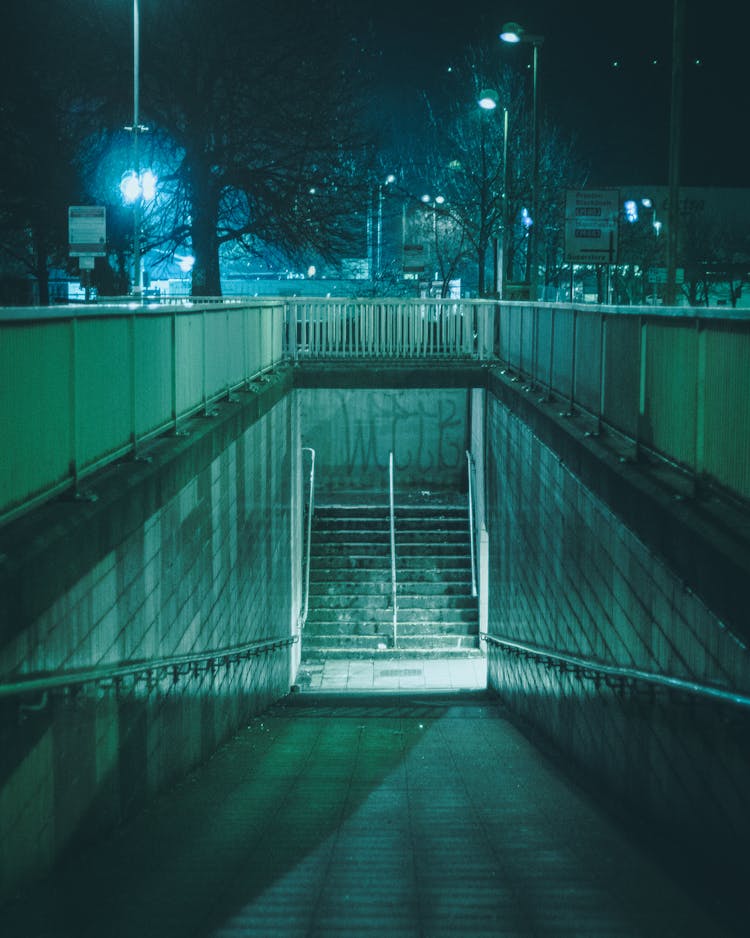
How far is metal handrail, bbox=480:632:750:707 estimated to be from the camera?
17.7ft

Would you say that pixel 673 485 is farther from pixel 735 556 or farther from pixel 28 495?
Result: pixel 28 495

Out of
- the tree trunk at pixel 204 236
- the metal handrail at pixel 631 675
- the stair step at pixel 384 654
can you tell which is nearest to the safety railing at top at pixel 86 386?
the metal handrail at pixel 631 675

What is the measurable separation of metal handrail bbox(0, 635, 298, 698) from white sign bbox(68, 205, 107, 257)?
477 inches

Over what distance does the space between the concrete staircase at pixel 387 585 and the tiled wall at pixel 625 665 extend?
889 cm

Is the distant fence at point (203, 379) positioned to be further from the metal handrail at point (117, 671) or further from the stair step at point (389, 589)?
the stair step at point (389, 589)

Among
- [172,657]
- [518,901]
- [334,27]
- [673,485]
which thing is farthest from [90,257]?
[518,901]

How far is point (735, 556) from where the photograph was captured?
5.47m

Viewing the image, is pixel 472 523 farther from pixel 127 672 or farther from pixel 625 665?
pixel 127 672

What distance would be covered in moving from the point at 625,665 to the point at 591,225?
13214 mm

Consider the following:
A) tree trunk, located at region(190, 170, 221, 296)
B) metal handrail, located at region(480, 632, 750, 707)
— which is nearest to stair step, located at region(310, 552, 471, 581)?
tree trunk, located at region(190, 170, 221, 296)

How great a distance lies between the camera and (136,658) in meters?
7.88

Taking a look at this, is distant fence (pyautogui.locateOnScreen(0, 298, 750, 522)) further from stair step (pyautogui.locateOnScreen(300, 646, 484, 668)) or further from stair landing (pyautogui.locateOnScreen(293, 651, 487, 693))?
stair step (pyautogui.locateOnScreen(300, 646, 484, 668))

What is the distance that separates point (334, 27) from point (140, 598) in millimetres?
29356

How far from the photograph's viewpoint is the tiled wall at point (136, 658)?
5551mm
